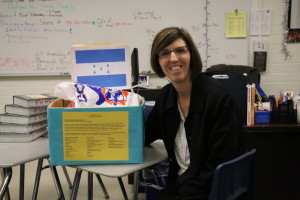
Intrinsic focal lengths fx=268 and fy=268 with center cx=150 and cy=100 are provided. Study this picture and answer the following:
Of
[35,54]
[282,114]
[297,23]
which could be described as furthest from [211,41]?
[35,54]

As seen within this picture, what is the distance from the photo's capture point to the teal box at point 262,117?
1878 millimetres

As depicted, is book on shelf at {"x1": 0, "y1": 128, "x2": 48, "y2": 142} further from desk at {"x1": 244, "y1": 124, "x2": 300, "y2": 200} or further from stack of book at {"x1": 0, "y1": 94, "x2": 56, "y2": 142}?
desk at {"x1": 244, "y1": 124, "x2": 300, "y2": 200}

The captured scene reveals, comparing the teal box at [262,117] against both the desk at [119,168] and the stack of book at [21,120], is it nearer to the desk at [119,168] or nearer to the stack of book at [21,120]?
the desk at [119,168]

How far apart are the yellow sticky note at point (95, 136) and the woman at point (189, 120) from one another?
0.28 m

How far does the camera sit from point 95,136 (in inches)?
43.2

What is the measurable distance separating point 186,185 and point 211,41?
221cm

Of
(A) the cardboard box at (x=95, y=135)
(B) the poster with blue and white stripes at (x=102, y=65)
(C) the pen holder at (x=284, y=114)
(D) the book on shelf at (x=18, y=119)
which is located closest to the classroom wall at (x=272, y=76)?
(C) the pen holder at (x=284, y=114)

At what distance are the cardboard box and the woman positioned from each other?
23cm

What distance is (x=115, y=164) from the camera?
45.0 inches

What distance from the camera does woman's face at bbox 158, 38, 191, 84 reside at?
1185mm

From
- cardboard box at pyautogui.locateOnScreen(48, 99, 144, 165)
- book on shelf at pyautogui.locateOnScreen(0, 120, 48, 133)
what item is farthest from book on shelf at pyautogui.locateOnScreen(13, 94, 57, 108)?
cardboard box at pyautogui.locateOnScreen(48, 99, 144, 165)

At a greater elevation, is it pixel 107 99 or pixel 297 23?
pixel 297 23

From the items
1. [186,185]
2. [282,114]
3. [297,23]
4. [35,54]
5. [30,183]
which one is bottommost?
[30,183]

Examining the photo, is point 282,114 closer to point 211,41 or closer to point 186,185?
point 186,185
